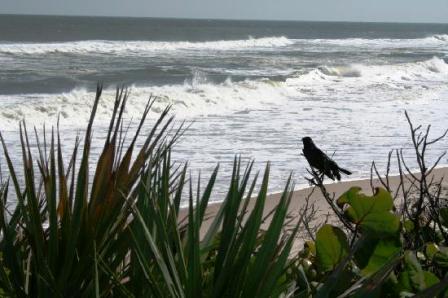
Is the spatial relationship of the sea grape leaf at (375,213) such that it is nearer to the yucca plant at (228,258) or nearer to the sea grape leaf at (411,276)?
the sea grape leaf at (411,276)

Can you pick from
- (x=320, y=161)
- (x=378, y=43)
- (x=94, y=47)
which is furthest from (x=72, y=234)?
(x=378, y=43)

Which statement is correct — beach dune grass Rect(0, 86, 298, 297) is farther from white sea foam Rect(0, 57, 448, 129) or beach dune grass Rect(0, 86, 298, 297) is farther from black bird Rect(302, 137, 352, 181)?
white sea foam Rect(0, 57, 448, 129)

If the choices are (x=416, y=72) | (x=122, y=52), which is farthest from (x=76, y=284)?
(x=122, y=52)

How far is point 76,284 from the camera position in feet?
4.11

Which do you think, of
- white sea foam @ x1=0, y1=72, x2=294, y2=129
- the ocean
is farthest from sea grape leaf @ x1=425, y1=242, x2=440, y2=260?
white sea foam @ x1=0, y1=72, x2=294, y2=129

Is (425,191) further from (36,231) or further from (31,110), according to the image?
(31,110)

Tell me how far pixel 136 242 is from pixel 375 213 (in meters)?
0.50

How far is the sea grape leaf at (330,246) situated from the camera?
54.2 inches

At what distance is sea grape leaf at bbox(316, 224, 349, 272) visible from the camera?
1.38 metres

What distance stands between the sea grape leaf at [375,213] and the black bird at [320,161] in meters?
0.28

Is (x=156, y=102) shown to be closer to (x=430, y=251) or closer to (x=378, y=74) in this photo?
(x=378, y=74)

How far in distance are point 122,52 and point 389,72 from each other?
1492 centimetres

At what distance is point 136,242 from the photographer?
1068 mm

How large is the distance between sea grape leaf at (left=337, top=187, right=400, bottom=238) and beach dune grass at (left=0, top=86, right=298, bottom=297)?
198 millimetres
